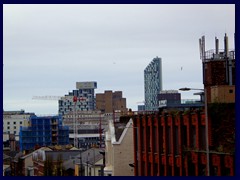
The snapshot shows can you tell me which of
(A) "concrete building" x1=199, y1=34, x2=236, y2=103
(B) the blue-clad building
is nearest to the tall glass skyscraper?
(B) the blue-clad building

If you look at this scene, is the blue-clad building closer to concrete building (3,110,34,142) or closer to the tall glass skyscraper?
the tall glass skyscraper

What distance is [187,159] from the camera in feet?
107

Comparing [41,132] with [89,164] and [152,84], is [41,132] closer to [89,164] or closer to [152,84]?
[152,84]

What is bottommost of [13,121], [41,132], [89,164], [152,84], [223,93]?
[89,164]

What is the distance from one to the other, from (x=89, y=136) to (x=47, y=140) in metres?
42.4

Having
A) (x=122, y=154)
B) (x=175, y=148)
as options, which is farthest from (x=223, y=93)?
(x=122, y=154)

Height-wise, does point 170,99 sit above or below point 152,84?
below

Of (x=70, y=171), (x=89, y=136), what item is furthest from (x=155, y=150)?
(x=89, y=136)

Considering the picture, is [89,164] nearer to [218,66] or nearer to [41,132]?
[218,66]

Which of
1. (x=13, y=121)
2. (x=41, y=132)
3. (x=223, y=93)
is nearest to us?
(x=223, y=93)

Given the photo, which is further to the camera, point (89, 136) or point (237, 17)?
point (89, 136)

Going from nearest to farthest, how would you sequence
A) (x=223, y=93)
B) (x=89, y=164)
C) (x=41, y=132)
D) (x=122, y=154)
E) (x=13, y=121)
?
(x=223, y=93), (x=122, y=154), (x=89, y=164), (x=41, y=132), (x=13, y=121)

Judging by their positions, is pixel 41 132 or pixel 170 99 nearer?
pixel 170 99

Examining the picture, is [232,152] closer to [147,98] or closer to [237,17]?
[237,17]
